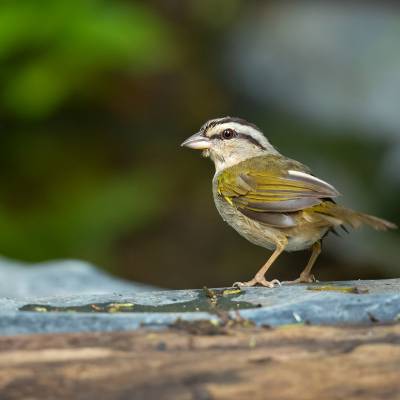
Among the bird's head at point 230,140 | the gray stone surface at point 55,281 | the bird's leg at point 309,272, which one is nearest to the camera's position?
the bird's leg at point 309,272

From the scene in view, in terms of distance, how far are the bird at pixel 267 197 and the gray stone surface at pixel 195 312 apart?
2.48ft

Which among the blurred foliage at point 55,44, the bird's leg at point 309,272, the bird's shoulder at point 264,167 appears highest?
the blurred foliage at point 55,44

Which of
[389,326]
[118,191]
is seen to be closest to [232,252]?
[118,191]

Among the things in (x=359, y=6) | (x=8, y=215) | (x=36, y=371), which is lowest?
(x=8, y=215)

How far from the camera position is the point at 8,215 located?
934 cm

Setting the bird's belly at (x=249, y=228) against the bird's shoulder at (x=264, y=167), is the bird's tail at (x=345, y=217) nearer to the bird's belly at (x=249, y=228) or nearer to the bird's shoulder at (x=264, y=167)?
the bird's belly at (x=249, y=228)

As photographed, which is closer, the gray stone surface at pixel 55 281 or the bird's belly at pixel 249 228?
the bird's belly at pixel 249 228

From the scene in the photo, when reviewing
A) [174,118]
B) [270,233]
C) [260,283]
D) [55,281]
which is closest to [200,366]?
[260,283]

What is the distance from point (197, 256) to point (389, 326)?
761 cm

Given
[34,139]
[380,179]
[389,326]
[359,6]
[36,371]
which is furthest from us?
[359,6]

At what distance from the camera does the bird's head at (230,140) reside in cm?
632

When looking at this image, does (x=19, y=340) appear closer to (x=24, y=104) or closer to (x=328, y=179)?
(x=24, y=104)

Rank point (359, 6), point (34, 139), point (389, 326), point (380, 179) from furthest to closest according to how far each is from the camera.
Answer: point (359, 6)
point (34, 139)
point (380, 179)
point (389, 326)

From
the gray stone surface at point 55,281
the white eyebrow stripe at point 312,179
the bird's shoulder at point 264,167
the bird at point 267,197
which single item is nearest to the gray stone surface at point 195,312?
the bird at point 267,197
